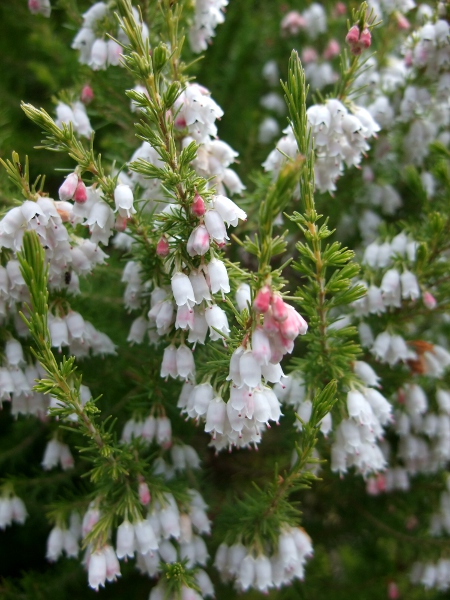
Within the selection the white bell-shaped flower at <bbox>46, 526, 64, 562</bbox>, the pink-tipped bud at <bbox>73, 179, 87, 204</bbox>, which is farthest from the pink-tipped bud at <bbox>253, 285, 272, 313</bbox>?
the white bell-shaped flower at <bbox>46, 526, 64, 562</bbox>

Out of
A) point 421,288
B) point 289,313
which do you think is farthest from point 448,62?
point 289,313

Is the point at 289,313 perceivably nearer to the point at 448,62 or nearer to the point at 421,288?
the point at 421,288

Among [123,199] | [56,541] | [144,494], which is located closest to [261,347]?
[123,199]

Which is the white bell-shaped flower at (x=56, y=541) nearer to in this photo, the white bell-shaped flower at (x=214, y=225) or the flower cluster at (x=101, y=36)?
the white bell-shaped flower at (x=214, y=225)

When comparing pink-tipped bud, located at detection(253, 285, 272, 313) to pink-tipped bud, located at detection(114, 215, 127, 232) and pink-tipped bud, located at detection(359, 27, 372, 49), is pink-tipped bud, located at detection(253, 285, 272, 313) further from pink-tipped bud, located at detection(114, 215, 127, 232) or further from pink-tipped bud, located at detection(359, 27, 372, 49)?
pink-tipped bud, located at detection(359, 27, 372, 49)

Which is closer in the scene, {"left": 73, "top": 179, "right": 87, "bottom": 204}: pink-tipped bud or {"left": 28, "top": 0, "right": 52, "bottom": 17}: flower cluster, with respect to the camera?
{"left": 73, "top": 179, "right": 87, "bottom": 204}: pink-tipped bud

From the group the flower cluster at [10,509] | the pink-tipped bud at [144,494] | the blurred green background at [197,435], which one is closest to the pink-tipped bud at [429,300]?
the blurred green background at [197,435]

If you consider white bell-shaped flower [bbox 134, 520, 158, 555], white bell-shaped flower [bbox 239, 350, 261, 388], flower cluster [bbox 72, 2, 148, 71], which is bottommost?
white bell-shaped flower [bbox 134, 520, 158, 555]
